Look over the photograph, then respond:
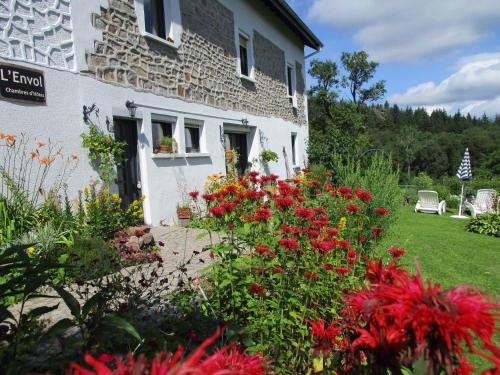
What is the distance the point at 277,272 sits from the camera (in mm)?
2225

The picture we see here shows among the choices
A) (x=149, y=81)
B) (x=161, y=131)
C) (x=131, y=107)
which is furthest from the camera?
(x=161, y=131)

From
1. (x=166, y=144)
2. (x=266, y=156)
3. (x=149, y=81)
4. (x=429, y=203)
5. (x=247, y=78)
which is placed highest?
(x=247, y=78)

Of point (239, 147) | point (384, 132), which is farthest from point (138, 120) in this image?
point (384, 132)

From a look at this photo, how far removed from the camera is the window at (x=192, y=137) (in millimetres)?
7875

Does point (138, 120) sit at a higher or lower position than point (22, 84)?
lower

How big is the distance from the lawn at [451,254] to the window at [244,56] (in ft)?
20.0

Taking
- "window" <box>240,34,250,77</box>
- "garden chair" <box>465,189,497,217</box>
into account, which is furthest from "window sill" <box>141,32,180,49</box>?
"garden chair" <box>465,189,497,217</box>

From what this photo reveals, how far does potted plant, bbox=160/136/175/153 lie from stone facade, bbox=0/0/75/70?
86.8 inches

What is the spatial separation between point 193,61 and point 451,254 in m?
6.48

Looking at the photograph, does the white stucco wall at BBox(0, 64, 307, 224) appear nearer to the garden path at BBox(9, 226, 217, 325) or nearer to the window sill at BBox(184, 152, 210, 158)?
the window sill at BBox(184, 152, 210, 158)

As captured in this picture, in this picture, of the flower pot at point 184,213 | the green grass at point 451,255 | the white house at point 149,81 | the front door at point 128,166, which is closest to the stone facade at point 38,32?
the white house at point 149,81

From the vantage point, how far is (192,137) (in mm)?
8094

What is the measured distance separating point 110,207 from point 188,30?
447 cm

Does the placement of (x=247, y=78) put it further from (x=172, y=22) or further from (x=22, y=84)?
(x=22, y=84)
